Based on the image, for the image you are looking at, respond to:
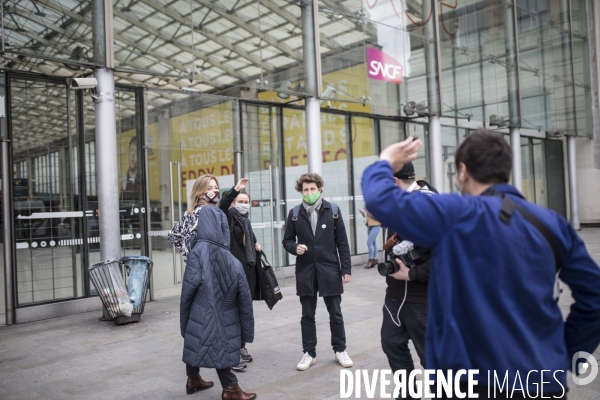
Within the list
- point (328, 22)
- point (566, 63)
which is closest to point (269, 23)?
point (328, 22)

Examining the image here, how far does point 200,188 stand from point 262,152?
6993 mm

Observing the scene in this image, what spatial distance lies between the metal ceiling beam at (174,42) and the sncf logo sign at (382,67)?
12.5 ft

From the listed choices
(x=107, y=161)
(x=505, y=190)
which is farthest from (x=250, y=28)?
(x=505, y=190)

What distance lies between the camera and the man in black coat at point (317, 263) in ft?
17.5

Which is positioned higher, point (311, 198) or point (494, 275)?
point (311, 198)

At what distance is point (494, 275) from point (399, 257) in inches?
54.7

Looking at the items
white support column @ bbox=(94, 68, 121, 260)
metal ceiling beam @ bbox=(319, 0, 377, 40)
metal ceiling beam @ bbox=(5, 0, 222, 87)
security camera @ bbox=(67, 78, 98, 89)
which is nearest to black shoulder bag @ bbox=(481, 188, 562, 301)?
white support column @ bbox=(94, 68, 121, 260)

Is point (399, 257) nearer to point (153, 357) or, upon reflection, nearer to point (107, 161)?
point (153, 357)

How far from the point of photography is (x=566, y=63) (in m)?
21.1

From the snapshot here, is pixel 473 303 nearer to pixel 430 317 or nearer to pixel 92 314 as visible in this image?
pixel 430 317

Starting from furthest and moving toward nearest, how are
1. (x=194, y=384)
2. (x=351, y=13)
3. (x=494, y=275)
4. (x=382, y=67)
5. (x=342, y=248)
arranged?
(x=382, y=67)
(x=351, y=13)
(x=342, y=248)
(x=194, y=384)
(x=494, y=275)

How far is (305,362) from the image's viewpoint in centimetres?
A: 526

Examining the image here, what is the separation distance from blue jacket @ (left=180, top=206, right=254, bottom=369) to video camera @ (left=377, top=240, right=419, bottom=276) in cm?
161

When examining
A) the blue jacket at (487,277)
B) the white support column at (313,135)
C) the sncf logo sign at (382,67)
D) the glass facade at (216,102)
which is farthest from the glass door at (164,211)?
the blue jacket at (487,277)
